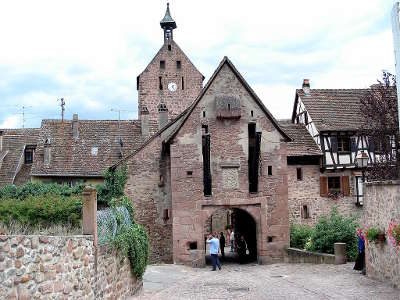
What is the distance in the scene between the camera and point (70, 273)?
10367mm

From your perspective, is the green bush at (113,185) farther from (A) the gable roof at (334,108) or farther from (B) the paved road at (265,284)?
(A) the gable roof at (334,108)

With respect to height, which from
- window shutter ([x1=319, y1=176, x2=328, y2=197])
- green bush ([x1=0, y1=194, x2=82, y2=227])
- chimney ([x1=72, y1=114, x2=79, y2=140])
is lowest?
green bush ([x1=0, y1=194, x2=82, y2=227])


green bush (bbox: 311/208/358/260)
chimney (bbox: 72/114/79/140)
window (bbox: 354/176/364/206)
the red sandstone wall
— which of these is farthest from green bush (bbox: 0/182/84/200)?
window (bbox: 354/176/364/206)

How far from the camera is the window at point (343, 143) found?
113ft

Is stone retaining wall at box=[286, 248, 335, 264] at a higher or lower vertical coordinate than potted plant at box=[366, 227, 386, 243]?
lower

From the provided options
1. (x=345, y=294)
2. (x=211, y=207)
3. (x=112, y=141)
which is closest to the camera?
(x=345, y=294)

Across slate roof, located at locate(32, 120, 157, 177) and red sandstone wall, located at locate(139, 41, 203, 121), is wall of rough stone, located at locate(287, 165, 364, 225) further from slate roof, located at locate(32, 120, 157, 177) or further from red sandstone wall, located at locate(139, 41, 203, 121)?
red sandstone wall, located at locate(139, 41, 203, 121)

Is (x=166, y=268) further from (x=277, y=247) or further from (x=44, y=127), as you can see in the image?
(x=44, y=127)

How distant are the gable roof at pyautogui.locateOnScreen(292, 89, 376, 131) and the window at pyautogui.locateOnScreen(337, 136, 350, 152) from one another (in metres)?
0.68

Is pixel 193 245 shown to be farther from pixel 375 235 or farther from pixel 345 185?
pixel 345 185

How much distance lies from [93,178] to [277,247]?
49.8 feet

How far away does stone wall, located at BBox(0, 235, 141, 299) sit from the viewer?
7.88 m

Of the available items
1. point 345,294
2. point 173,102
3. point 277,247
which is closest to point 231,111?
point 277,247

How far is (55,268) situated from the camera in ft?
31.3
